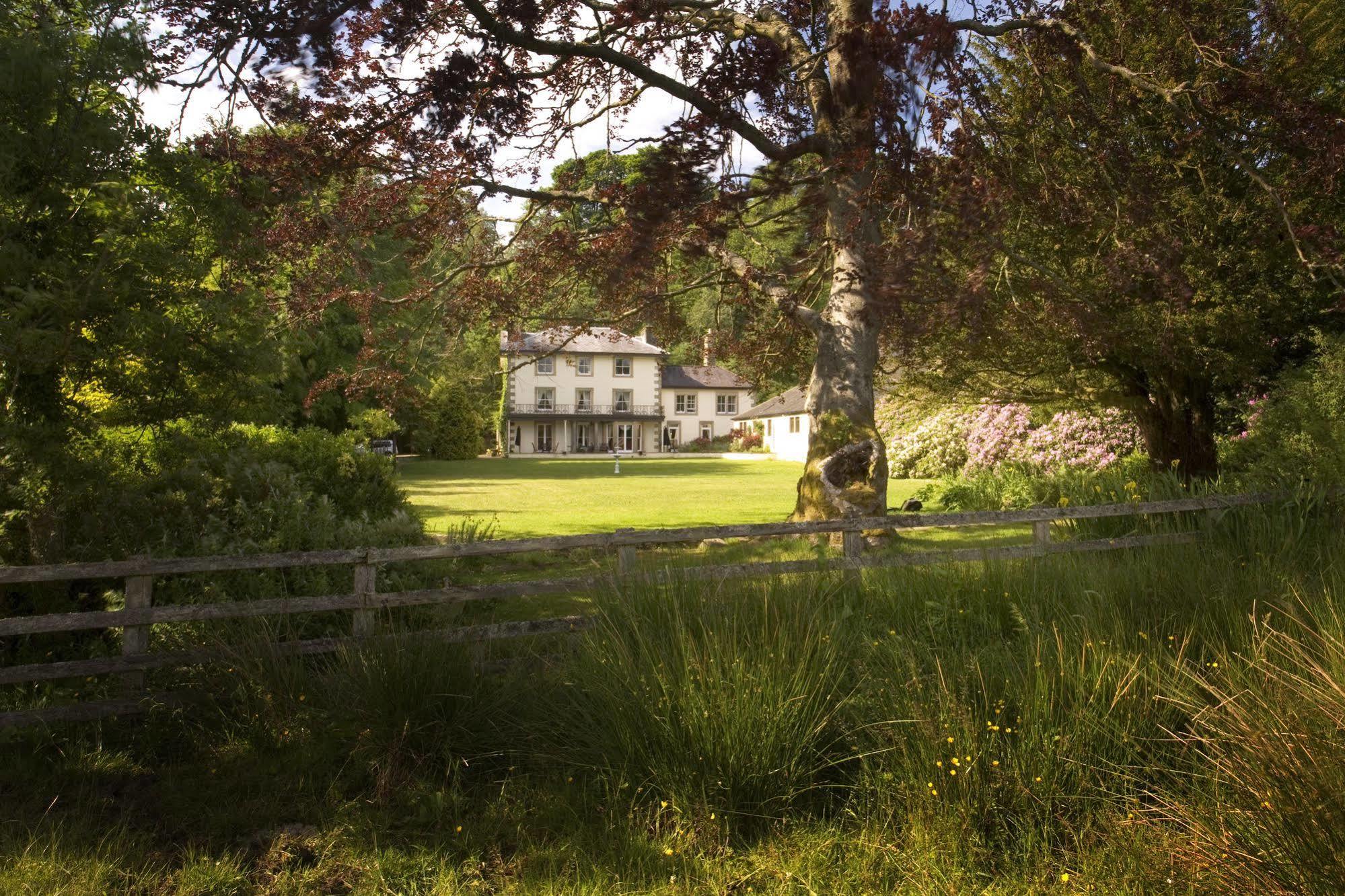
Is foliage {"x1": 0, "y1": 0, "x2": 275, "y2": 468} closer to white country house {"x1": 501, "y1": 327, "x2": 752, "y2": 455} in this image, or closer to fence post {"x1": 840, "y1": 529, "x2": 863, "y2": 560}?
fence post {"x1": 840, "y1": 529, "x2": 863, "y2": 560}

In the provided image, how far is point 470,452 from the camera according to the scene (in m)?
50.7

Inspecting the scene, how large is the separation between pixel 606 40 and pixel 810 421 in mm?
5482

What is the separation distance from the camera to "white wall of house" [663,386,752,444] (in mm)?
69562

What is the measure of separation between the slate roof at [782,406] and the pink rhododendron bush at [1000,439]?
61.1 ft

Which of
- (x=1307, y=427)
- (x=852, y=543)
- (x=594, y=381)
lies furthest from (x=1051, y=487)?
(x=594, y=381)

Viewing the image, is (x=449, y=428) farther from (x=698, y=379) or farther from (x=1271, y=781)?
(x=1271, y=781)

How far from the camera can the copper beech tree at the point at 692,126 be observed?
6387 millimetres

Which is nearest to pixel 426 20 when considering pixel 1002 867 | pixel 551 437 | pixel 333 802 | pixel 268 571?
pixel 268 571

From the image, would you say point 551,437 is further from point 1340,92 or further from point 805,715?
point 805,715

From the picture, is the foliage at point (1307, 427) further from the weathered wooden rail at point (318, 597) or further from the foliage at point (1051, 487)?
the weathered wooden rail at point (318, 597)

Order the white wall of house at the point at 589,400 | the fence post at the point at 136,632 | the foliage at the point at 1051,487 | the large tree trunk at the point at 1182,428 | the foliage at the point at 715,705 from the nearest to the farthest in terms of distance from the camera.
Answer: the foliage at the point at 715,705 < the fence post at the point at 136,632 < the foliage at the point at 1051,487 < the large tree trunk at the point at 1182,428 < the white wall of house at the point at 589,400

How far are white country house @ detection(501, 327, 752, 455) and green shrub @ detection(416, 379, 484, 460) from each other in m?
11.0

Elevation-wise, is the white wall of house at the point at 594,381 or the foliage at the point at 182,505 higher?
the white wall of house at the point at 594,381

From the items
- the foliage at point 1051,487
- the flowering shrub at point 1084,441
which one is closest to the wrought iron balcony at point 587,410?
the foliage at point 1051,487
